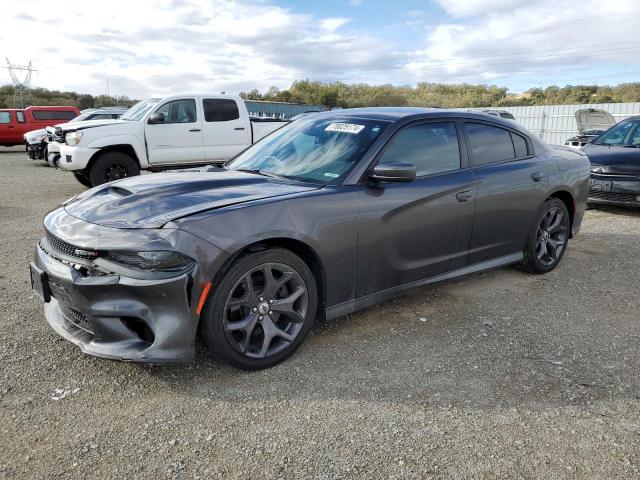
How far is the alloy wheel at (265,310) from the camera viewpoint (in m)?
3.04

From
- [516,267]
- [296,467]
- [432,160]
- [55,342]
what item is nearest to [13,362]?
[55,342]

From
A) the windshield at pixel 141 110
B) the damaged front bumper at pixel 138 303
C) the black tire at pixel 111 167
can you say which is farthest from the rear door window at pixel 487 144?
the windshield at pixel 141 110

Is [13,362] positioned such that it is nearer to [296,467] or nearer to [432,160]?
[296,467]

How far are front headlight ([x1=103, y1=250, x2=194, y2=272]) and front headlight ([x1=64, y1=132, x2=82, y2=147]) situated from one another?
25.1 ft

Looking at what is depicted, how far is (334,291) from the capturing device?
135 inches

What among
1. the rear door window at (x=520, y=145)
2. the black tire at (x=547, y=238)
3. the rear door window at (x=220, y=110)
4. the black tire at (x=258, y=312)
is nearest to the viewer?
the black tire at (x=258, y=312)

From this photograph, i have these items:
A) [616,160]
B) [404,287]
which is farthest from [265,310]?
[616,160]

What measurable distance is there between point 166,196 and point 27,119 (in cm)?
2263

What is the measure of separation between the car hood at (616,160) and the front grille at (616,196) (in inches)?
12.6

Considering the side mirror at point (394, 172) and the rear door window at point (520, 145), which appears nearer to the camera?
the side mirror at point (394, 172)

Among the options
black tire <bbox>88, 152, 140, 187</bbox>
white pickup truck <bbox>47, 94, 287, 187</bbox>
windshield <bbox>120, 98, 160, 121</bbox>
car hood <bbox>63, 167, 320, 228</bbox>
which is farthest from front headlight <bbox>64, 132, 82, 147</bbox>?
car hood <bbox>63, 167, 320, 228</bbox>

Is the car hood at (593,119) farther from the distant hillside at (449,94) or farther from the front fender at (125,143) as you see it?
the distant hillside at (449,94)

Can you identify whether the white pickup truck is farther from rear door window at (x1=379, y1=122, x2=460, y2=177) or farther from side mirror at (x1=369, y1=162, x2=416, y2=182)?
side mirror at (x1=369, y1=162, x2=416, y2=182)

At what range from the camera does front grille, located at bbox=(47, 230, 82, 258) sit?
9.66 feet
